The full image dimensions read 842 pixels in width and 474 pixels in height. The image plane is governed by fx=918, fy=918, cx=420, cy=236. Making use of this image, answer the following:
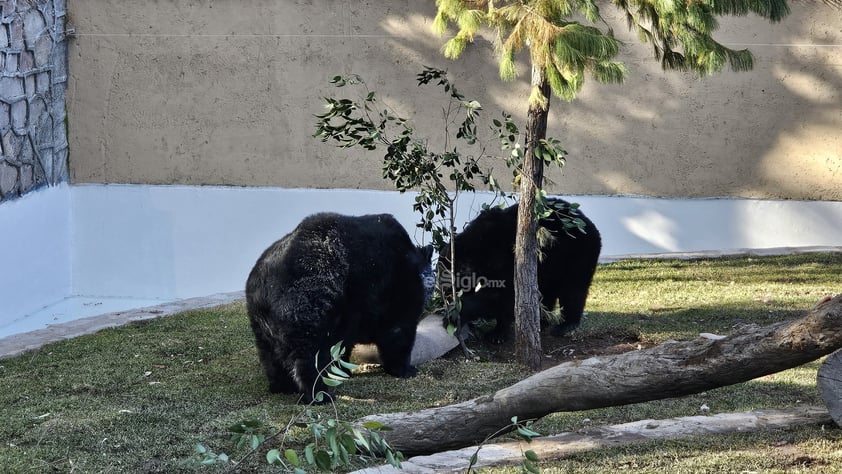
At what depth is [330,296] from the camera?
20.6 ft

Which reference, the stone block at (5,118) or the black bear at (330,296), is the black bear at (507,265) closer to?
the black bear at (330,296)

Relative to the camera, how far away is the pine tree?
20.2 ft

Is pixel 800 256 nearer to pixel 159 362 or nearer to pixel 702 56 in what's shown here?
pixel 702 56

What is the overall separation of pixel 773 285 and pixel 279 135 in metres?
6.84

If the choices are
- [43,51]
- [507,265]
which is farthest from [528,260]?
[43,51]

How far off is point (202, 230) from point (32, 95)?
2.87 meters

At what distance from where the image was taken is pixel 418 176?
7566 mm

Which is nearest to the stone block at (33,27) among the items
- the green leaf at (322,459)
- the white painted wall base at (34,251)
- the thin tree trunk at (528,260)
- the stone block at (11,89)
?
the stone block at (11,89)

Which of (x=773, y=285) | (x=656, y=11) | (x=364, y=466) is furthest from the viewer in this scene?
(x=773, y=285)

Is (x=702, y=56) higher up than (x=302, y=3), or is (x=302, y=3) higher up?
(x=302, y=3)

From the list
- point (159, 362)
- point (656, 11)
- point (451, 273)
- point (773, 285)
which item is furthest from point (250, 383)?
point (773, 285)

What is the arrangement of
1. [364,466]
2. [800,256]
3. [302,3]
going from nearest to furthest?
[364,466] → [800,256] → [302,3]

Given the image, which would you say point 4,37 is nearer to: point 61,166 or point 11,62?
point 11,62

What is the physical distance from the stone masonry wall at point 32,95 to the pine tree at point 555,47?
655 cm
